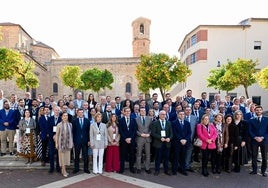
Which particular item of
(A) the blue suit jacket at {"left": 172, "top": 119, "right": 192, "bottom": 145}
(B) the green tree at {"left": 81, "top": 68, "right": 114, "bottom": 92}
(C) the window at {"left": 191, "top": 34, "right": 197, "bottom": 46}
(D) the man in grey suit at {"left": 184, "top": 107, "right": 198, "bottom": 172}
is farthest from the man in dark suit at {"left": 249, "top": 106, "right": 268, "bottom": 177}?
(B) the green tree at {"left": 81, "top": 68, "right": 114, "bottom": 92}

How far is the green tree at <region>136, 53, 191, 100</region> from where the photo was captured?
74.7 ft

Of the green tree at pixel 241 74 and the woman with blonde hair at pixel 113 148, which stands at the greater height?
the green tree at pixel 241 74

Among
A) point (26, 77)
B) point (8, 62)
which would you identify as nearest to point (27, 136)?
point (8, 62)

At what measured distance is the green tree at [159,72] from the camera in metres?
22.8

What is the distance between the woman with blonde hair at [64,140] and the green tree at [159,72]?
52.4 ft

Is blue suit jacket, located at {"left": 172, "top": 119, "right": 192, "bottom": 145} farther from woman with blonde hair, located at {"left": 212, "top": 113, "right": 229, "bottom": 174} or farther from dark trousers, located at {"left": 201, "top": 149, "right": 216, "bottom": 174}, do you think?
woman with blonde hair, located at {"left": 212, "top": 113, "right": 229, "bottom": 174}

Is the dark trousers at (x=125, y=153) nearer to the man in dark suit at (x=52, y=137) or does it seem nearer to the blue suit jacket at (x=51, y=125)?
the man in dark suit at (x=52, y=137)

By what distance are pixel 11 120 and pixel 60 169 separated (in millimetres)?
2650

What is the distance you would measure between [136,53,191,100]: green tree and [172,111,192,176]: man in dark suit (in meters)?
15.0

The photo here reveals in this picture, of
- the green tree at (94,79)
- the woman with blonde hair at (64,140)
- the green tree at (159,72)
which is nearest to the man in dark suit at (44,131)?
the woman with blonde hair at (64,140)

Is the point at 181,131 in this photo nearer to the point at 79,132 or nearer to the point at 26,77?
the point at 79,132

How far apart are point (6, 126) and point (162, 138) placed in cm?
553

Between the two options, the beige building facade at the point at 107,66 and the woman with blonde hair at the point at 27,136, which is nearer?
the woman with blonde hair at the point at 27,136

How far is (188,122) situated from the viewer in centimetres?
782
